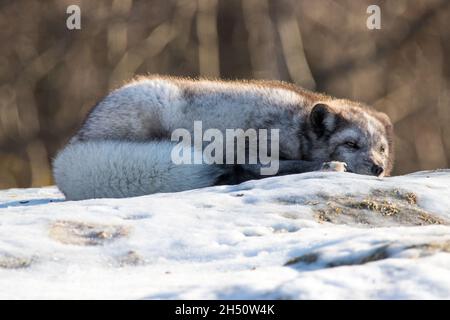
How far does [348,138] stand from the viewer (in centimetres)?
565

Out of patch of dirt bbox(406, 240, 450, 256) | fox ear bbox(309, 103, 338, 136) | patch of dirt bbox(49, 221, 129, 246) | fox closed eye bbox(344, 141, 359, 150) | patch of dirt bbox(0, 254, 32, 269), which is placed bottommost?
patch of dirt bbox(0, 254, 32, 269)

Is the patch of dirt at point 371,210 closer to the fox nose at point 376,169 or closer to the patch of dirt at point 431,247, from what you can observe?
the patch of dirt at point 431,247

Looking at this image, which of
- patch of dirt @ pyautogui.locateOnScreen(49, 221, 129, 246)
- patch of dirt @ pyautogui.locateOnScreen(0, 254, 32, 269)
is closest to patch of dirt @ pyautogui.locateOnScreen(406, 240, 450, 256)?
patch of dirt @ pyautogui.locateOnScreen(49, 221, 129, 246)

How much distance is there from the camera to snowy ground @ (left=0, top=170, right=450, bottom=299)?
280cm

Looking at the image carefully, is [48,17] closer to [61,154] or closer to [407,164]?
[407,164]

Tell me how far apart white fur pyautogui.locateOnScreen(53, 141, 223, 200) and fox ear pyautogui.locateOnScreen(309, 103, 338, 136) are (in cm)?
74

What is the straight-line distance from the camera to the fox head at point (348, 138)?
18.3 feet

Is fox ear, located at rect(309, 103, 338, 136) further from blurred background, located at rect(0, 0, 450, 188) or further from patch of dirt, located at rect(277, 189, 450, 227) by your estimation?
blurred background, located at rect(0, 0, 450, 188)

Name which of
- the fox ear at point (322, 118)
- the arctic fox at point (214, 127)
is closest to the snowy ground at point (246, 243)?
the arctic fox at point (214, 127)

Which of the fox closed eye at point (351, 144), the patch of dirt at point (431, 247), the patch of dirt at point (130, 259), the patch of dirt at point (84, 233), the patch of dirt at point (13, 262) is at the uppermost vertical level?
the fox closed eye at point (351, 144)

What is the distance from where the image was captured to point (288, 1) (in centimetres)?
1119

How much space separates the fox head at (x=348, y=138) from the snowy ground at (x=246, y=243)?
0.96 meters

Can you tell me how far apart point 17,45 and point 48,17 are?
17.1 inches

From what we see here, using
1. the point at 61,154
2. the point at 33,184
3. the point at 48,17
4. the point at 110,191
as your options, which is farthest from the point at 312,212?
the point at 48,17
